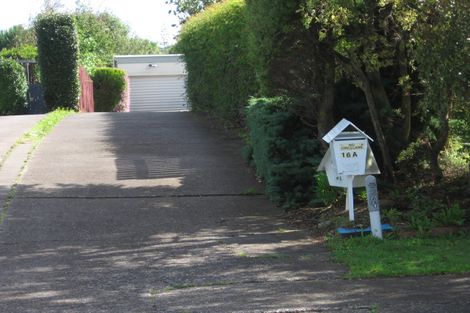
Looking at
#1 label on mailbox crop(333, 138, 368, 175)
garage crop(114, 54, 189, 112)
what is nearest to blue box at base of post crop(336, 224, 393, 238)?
#1 label on mailbox crop(333, 138, 368, 175)

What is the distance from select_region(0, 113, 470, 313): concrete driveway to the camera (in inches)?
229

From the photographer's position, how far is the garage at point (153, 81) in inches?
1467

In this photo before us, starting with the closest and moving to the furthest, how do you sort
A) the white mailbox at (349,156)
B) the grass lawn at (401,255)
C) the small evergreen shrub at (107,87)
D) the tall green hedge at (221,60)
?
the grass lawn at (401,255)
the white mailbox at (349,156)
the tall green hedge at (221,60)
the small evergreen shrub at (107,87)

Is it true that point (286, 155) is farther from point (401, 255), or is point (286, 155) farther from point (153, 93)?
point (153, 93)

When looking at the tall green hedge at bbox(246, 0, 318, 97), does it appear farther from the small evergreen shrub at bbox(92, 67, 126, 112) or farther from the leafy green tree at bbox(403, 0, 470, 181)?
the small evergreen shrub at bbox(92, 67, 126, 112)

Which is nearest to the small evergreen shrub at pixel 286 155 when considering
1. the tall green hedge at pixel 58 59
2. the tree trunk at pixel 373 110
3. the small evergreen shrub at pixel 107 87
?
the tree trunk at pixel 373 110

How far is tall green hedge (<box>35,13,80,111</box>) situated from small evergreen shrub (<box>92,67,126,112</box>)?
720cm

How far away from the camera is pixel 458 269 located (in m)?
6.52

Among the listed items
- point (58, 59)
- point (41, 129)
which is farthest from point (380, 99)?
point (58, 59)

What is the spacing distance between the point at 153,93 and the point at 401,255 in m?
31.9

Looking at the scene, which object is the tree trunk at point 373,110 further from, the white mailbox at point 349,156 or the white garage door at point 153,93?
the white garage door at point 153,93

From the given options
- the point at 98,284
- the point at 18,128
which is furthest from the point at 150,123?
the point at 98,284

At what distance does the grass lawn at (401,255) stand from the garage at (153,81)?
1176 inches

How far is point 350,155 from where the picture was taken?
841cm
